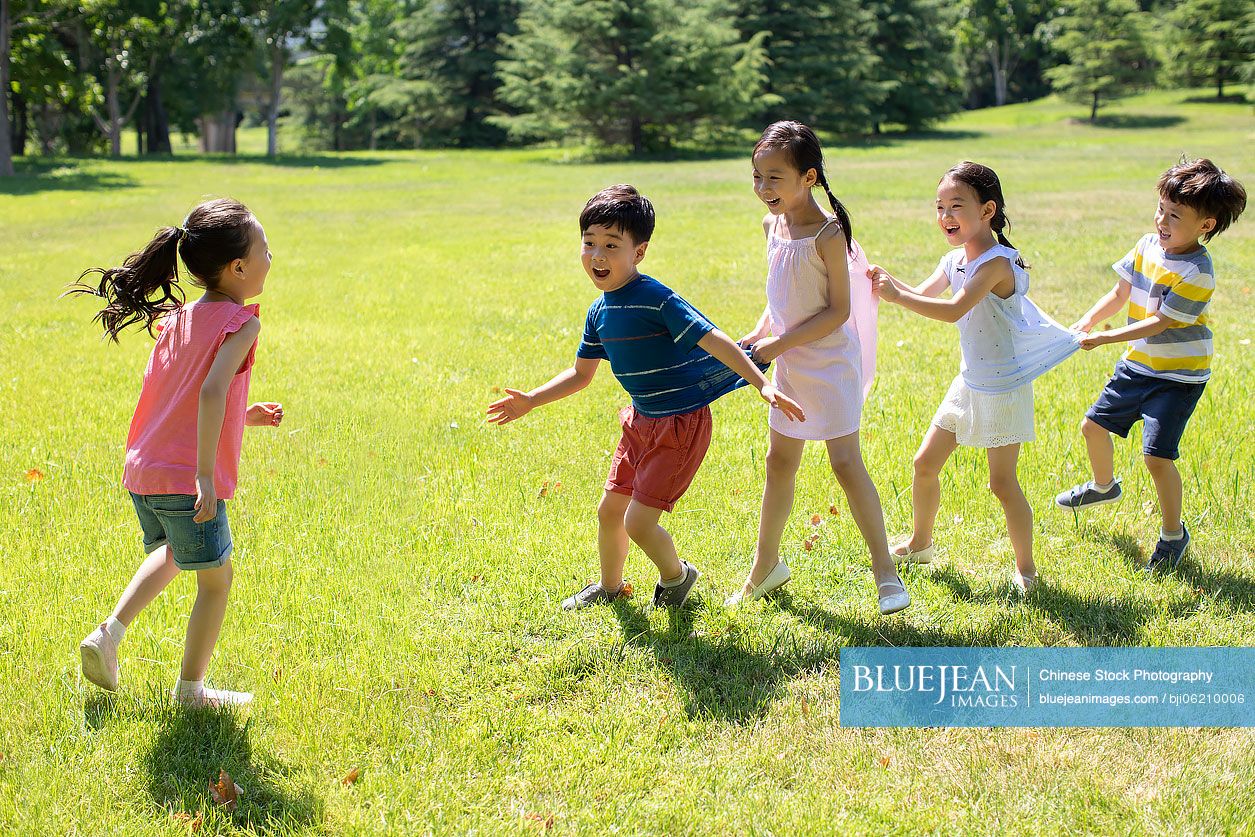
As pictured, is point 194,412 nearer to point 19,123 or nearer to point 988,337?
point 988,337

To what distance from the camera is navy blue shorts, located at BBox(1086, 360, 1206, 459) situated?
446 centimetres

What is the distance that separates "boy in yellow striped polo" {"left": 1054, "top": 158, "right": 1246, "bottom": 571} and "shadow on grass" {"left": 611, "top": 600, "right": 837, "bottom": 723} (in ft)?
5.66

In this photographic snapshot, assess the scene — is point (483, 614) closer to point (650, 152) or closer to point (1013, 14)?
point (650, 152)

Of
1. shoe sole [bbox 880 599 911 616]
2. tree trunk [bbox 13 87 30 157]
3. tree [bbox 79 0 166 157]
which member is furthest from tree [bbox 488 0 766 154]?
shoe sole [bbox 880 599 911 616]

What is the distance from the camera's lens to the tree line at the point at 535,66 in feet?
110

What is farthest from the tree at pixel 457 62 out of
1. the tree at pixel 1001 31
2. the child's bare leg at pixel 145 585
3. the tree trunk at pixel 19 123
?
the child's bare leg at pixel 145 585

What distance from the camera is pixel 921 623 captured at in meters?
4.11

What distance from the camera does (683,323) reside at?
3719mm

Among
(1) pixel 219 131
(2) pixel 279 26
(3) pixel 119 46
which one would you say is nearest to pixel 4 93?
(3) pixel 119 46

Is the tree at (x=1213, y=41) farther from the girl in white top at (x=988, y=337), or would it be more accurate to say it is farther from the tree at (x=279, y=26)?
the girl in white top at (x=988, y=337)

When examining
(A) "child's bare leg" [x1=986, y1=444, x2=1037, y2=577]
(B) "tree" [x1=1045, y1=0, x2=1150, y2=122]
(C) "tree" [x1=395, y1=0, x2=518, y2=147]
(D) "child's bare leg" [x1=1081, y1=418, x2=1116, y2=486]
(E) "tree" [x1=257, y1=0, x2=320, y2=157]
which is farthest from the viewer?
(B) "tree" [x1=1045, y1=0, x2=1150, y2=122]

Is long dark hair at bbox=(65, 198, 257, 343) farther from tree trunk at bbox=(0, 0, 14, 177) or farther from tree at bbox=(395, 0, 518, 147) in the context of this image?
tree at bbox=(395, 0, 518, 147)

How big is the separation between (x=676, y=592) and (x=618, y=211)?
1518 mm

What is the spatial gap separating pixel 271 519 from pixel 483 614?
1496 mm
